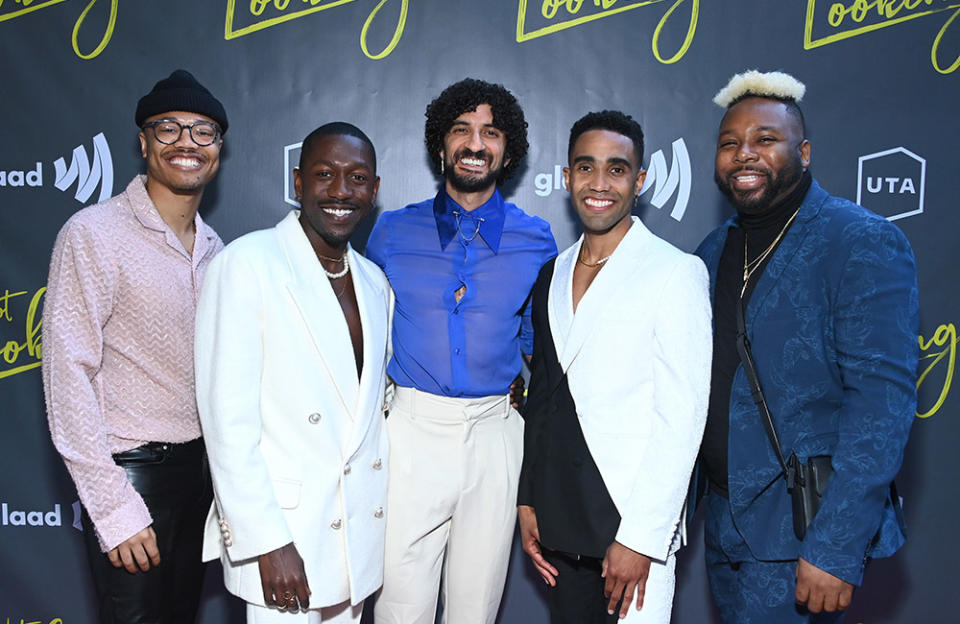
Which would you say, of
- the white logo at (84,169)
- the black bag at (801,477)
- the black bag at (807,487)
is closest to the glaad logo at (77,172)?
the white logo at (84,169)

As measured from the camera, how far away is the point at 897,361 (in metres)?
1.68

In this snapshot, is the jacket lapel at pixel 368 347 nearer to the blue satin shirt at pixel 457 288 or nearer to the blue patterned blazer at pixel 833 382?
the blue satin shirt at pixel 457 288

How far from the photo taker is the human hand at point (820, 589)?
1.70 m

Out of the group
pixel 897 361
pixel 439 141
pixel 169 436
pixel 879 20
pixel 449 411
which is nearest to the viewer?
pixel 897 361

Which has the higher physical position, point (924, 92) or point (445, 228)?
point (924, 92)

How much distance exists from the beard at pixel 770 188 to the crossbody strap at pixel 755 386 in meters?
0.33

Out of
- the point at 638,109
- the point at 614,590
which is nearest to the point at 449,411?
the point at 614,590

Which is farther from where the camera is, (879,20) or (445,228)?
(879,20)

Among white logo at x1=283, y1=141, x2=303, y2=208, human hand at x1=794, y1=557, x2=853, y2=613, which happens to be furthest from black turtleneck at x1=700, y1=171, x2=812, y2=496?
white logo at x1=283, y1=141, x2=303, y2=208

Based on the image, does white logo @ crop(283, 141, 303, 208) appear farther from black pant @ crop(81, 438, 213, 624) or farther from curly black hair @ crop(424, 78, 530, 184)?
black pant @ crop(81, 438, 213, 624)

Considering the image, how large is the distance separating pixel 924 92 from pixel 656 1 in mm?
1422

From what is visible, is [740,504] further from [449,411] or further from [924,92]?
[924,92]

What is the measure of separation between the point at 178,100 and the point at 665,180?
2252 mm

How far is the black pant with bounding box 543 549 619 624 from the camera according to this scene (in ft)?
6.89
